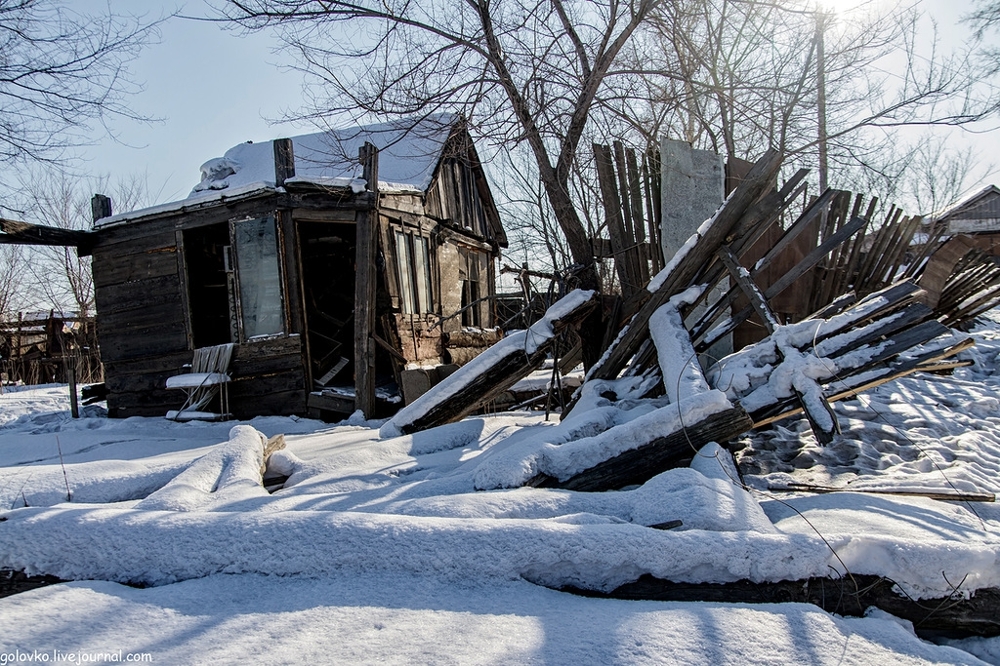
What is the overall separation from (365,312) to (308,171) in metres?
3.81

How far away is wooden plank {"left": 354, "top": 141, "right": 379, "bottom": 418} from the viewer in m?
9.30

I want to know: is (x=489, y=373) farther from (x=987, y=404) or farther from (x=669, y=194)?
(x=987, y=404)

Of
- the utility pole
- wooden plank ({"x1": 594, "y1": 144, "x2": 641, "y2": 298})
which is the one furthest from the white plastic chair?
the utility pole

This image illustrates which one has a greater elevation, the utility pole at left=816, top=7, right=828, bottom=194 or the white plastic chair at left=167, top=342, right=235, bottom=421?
the utility pole at left=816, top=7, right=828, bottom=194

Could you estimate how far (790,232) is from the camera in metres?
4.62

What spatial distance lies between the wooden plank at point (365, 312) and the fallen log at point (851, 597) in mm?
7594

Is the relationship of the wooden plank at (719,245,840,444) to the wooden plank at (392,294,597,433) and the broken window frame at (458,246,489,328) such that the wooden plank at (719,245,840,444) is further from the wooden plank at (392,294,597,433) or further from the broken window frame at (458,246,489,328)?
the broken window frame at (458,246,489,328)

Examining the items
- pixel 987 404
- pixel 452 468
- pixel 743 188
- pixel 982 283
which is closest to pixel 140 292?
pixel 452 468

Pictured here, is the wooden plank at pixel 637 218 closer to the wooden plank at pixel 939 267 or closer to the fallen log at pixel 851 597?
the wooden plank at pixel 939 267

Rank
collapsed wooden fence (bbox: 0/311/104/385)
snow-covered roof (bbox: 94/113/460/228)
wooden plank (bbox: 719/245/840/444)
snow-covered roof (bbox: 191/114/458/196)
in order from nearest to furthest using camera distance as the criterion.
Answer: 1. wooden plank (bbox: 719/245/840/444)
2. snow-covered roof (bbox: 94/113/460/228)
3. snow-covered roof (bbox: 191/114/458/196)
4. collapsed wooden fence (bbox: 0/311/104/385)

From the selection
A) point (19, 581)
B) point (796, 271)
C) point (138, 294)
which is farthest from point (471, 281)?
point (19, 581)

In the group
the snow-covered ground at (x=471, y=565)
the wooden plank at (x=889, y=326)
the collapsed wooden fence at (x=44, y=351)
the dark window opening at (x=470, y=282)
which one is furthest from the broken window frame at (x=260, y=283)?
the collapsed wooden fence at (x=44, y=351)

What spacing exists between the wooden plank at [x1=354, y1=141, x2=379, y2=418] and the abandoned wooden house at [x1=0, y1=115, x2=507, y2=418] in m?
0.02

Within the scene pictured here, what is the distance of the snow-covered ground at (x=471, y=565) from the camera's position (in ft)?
5.58
